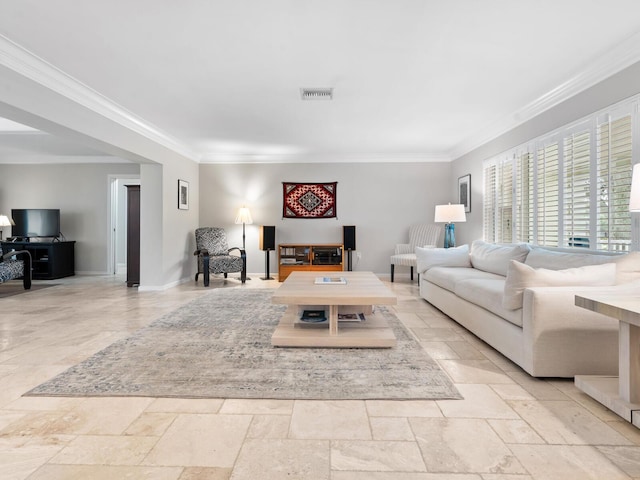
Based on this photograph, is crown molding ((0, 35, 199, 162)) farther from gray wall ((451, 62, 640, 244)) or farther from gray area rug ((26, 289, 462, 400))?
gray wall ((451, 62, 640, 244))

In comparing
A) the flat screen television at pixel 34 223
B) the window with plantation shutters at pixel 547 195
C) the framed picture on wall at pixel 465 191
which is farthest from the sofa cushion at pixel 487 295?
the flat screen television at pixel 34 223

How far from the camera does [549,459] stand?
139cm

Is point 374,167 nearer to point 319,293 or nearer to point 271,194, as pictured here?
Result: point 271,194

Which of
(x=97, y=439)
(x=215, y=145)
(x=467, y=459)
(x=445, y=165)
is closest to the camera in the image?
(x=467, y=459)

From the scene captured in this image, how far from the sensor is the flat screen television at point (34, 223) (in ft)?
22.4

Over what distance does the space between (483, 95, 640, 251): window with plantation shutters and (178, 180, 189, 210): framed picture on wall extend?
16.3 ft

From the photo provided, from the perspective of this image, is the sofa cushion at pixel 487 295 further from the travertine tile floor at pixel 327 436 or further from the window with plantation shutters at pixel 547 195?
the window with plantation shutters at pixel 547 195

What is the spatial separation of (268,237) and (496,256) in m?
3.84

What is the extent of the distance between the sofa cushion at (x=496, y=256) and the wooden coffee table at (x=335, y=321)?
149cm

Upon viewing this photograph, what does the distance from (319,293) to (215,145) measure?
14.1 ft

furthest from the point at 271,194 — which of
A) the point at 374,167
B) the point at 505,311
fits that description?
the point at 505,311

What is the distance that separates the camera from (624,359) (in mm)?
1750

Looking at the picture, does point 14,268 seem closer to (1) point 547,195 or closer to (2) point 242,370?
(2) point 242,370

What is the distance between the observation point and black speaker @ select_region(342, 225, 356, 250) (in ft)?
21.3
